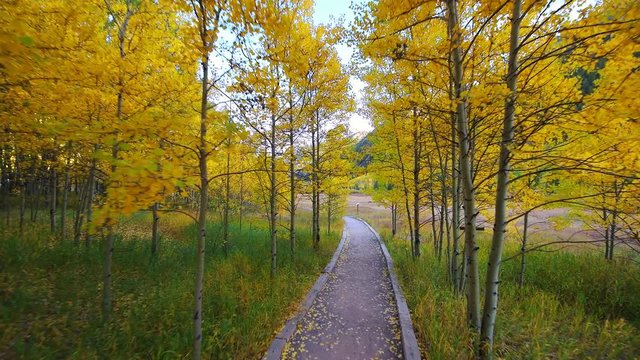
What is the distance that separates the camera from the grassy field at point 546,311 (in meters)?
4.09

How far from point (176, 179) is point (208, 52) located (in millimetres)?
1592

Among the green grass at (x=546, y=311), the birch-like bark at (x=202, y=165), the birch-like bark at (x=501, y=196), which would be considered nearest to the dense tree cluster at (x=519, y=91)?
the birch-like bark at (x=501, y=196)

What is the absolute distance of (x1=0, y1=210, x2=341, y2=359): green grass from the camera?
137 inches

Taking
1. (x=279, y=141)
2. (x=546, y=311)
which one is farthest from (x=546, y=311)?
(x=279, y=141)

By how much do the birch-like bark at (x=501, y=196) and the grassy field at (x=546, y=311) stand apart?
0.56 metres

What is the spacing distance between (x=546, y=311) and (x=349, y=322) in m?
4.97

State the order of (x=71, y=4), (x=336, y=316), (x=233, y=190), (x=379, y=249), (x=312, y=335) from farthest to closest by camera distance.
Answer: (x=233, y=190) → (x=379, y=249) → (x=336, y=316) → (x=312, y=335) → (x=71, y=4)

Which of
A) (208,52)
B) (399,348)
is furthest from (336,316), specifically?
(208,52)

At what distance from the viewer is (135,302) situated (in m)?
4.89

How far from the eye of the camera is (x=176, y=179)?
202cm

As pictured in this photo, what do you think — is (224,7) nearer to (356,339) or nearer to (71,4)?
(71,4)

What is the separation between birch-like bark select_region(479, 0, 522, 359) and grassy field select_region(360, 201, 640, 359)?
0.56 m

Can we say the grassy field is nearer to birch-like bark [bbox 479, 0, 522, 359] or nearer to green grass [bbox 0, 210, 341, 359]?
birch-like bark [bbox 479, 0, 522, 359]

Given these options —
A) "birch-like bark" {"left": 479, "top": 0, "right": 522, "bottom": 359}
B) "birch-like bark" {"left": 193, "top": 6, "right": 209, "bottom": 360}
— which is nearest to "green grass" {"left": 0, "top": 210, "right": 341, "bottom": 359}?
"birch-like bark" {"left": 193, "top": 6, "right": 209, "bottom": 360}
